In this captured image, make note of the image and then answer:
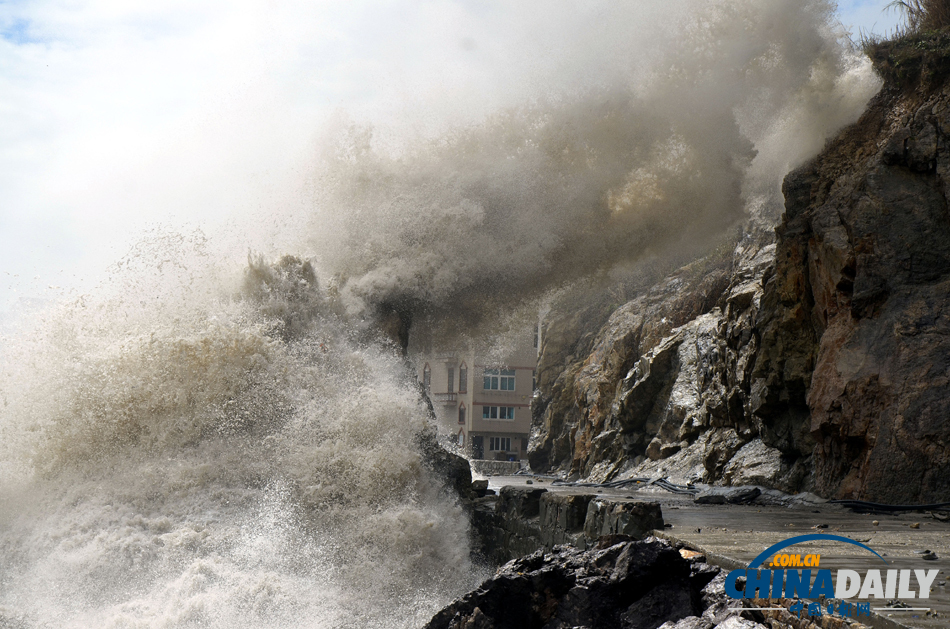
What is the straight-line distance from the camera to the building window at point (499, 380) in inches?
2231

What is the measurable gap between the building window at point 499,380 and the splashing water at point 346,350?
41.6 meters

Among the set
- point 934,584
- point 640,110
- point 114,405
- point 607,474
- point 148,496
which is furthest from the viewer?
point 607,474

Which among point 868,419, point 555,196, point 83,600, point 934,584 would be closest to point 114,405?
point 83,600

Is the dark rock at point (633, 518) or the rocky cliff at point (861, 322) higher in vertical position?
the rocky cliff at point (861, 322)

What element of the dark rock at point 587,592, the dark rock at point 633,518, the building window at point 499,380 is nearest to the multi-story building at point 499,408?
the building window at point 499,380

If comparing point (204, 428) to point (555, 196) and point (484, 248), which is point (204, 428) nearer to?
point (484, 248)

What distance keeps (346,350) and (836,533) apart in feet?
28.8

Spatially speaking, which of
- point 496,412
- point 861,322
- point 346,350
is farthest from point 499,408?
point 861,322

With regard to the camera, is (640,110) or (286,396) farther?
(640,110)

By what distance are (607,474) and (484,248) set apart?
11.9m

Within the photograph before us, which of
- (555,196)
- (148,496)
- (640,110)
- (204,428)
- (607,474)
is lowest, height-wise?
(607,474)

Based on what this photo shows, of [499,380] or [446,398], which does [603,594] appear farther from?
[446,398]

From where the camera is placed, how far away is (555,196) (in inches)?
555

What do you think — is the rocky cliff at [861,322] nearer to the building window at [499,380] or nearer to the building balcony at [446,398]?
the building window at [499,380]
